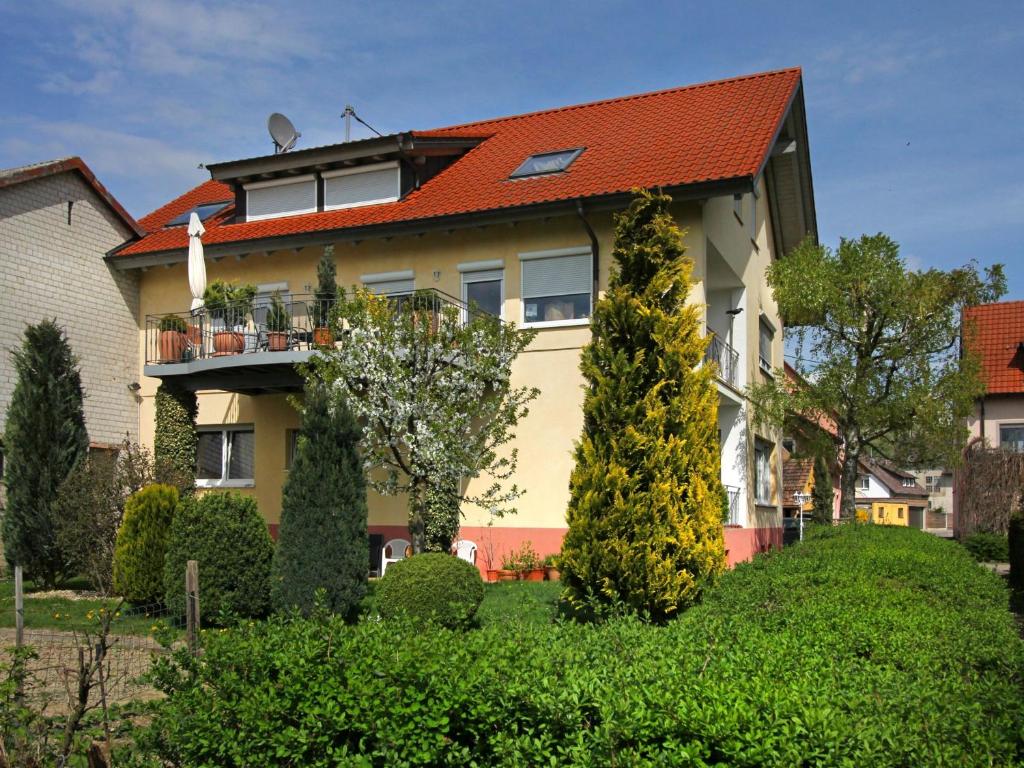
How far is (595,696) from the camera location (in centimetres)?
420

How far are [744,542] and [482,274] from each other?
23.2 ft

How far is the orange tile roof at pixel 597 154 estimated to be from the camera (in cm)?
1563

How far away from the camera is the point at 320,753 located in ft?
15.2

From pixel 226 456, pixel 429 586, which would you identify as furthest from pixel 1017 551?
pixel 226 456

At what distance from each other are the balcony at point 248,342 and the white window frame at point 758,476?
23.7 feet

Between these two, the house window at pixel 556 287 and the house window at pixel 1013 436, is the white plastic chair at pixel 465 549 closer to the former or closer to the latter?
the house window at pixel 556 287

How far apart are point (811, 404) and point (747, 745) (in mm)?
14474

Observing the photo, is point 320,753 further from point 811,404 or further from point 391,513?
point 811,404

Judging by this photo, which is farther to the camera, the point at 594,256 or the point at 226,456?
the point at 226,456

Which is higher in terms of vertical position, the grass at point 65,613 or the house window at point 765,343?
the house window at point 765,343

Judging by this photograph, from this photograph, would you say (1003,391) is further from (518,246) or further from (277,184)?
(277,184)

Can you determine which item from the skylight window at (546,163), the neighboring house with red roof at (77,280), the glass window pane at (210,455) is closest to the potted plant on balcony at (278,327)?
the glass window pane at (210,455)

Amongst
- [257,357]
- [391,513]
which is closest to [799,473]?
[391,513]

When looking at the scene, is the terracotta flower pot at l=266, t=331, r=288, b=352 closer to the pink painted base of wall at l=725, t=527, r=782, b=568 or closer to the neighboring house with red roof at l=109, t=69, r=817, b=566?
the neighboring house with red roof at l=109, t=69, r=817, b=566
